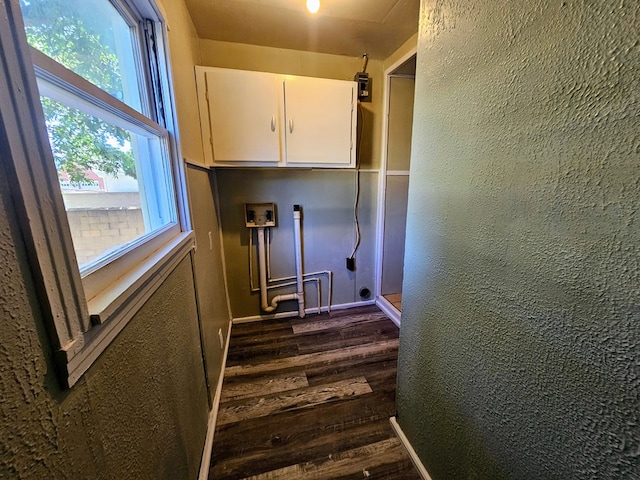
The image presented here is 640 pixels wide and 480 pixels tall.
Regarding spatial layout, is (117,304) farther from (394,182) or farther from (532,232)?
(394,182)

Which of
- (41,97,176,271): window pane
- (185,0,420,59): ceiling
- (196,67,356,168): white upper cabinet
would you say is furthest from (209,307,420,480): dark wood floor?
(185,0,420,59): ceiling

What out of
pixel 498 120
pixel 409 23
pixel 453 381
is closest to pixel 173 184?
pixel 498 120

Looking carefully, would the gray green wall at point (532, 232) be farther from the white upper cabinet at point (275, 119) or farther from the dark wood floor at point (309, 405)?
the white upper cabinet at point (275, 119)

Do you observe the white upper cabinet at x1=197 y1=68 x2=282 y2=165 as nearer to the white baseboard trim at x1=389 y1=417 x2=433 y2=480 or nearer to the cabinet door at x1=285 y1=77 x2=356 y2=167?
the cabinet door at x1=285 y1=77 x2=356 y2=167

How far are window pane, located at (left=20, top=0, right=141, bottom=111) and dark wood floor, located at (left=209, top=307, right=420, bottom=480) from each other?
167 centimetres

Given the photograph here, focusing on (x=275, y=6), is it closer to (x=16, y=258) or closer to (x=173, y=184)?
(x=173, y=184)

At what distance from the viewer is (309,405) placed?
158 cm

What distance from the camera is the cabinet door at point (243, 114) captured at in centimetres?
176

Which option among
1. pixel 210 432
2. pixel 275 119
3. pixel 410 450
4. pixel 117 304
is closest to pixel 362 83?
pixel 275 119

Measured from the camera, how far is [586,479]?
583 millimetres

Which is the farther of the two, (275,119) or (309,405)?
(275,119)

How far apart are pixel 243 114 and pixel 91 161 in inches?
53.4

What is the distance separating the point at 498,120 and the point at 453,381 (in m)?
0.91

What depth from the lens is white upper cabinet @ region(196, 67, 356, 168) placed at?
1.77 meters
